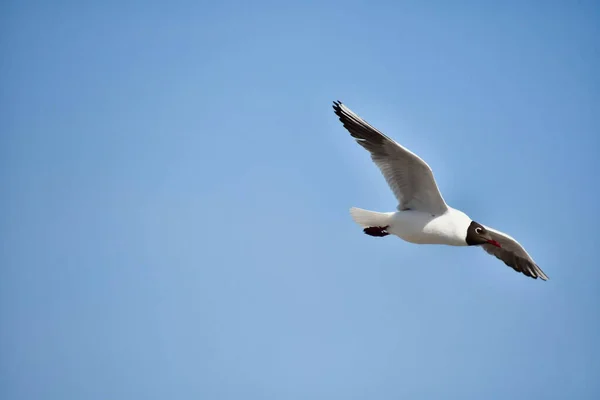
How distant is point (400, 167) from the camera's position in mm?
12125

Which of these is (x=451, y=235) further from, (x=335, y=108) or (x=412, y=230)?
(x=335, y=108)

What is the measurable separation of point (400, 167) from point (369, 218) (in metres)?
0.89

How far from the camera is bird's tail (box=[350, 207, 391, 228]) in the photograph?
1238 centimetres

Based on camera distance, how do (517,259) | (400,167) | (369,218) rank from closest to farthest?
(400,167) < (369,218) < (517,259)

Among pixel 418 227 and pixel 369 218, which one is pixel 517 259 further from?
pixel 369 218

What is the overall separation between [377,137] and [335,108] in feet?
2.90

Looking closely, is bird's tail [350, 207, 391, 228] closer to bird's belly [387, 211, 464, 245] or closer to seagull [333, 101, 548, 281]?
seagull [333, 101, 548, 281]

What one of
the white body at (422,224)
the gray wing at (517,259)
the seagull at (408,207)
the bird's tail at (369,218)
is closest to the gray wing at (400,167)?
the seagull at (408,207)

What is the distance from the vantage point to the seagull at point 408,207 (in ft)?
39.5

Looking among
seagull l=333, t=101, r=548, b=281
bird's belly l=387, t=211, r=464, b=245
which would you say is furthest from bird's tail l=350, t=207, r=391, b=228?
bird's belly l=387, t=211, r=464, b=245

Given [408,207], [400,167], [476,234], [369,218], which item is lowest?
[476,234]

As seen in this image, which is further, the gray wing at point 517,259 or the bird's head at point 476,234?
the gray wing at point 517,259

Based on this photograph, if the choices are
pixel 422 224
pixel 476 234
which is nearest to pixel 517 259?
pixel 476 234

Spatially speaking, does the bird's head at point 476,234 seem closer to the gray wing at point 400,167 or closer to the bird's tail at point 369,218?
the gray wing at point 400,167
